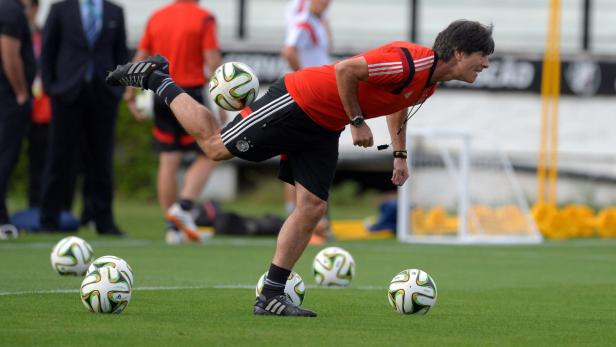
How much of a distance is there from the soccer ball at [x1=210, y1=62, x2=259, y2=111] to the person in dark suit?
5.31 metres

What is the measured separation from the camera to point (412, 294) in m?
7.62

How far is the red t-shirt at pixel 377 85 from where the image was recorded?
7352 mm

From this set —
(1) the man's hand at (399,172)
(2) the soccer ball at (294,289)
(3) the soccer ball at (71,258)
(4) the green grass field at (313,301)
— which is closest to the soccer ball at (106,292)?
(4) the green grass field at (313,301)

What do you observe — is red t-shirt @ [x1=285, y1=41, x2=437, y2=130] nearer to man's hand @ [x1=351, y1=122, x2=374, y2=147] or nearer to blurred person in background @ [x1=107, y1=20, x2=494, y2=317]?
blurred person in background @ [x1=107, y1=20, x2=494, y2=317]

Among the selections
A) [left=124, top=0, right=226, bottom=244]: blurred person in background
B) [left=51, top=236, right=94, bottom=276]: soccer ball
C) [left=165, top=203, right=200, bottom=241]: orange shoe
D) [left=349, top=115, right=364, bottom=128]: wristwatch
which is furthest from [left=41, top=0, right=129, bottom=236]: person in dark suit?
[left=349, top=115, right=364, bottom=128]: wristwatch

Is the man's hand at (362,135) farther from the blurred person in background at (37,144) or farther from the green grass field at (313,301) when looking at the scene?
the blurred person in background at (37,144)

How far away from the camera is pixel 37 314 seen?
7.11m

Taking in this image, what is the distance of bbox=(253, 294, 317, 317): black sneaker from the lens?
7.44 meters

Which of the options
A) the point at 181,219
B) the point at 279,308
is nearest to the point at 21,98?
the point at 181,219

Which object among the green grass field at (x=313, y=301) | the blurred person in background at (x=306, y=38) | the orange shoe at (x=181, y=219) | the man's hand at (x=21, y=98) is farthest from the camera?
the blurred person in background at (x=306, y=38)

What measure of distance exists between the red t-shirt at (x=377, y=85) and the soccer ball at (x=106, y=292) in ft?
4.65

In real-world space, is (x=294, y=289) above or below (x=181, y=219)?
above

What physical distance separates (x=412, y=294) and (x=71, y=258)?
2.91m

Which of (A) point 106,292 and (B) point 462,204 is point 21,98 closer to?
(B) point 462,204
